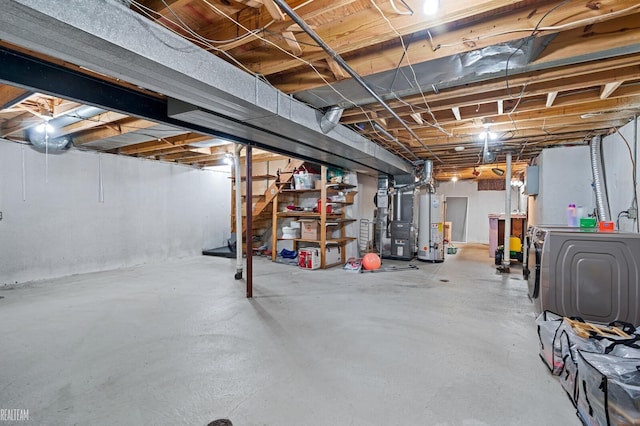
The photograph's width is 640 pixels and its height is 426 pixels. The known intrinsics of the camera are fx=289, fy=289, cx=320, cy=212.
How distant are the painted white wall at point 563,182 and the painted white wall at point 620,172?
42cm

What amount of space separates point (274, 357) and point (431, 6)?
8.13 ft

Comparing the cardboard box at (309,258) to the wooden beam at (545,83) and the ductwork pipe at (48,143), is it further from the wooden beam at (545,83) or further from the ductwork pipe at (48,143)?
the ductwork pipe at (48,143)

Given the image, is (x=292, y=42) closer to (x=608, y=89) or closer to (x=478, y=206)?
(x=608, y=89)

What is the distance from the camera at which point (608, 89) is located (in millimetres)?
2611

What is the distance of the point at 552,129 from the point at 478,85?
226 centimetres

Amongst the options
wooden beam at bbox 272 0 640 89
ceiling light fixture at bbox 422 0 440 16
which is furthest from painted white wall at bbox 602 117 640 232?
ceiling light fixture at bbox 422 0 440 16

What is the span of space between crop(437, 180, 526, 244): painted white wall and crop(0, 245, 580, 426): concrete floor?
655 centimetres

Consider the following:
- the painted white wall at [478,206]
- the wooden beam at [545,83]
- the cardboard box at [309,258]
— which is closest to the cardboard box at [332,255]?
the cardboard box at [309,258]

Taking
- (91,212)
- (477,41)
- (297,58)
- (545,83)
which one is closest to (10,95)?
(297,58)

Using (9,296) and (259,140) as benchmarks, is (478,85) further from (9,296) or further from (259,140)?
(9,296)

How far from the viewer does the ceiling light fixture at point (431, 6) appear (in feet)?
4.89

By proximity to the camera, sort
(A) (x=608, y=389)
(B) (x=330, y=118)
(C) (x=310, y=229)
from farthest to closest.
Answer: (C) (x=310, y=229) → (B) (x=330, y=118) → (A) (x=608, y=389)

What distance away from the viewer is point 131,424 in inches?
60.1

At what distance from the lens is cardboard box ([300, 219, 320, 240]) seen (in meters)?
5.73
